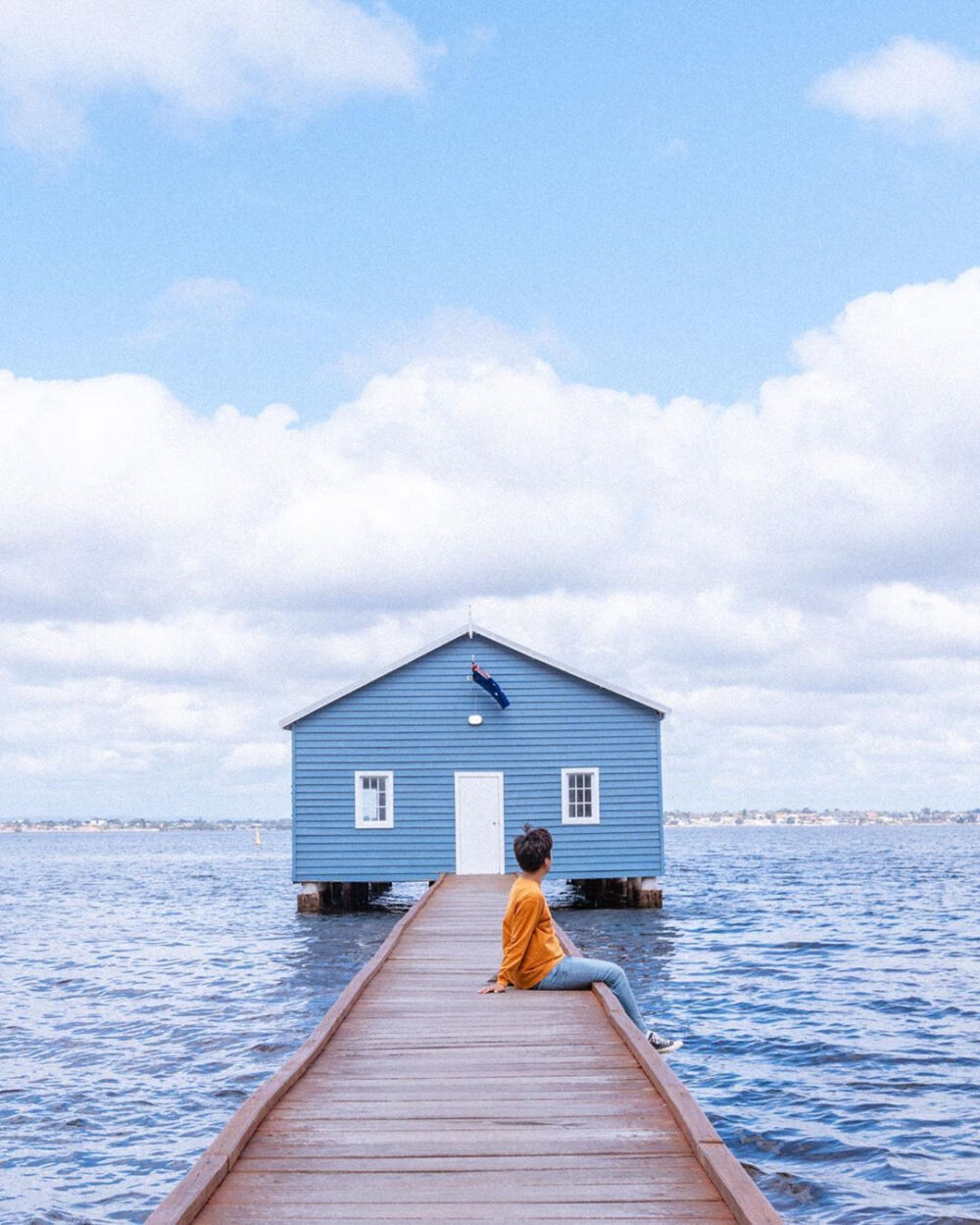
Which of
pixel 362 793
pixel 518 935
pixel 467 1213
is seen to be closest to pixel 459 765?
pixel 362 793

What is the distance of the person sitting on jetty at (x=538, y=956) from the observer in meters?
10.1

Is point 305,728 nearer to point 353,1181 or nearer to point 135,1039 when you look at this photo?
point 135,1039

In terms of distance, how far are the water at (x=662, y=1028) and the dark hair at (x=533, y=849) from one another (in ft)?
9.65

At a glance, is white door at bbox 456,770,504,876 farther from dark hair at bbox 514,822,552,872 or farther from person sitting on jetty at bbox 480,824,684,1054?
dark hair at bbox 514,822,552,872

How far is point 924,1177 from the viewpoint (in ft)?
32.3

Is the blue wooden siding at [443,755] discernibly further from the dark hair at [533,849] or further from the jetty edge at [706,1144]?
the jetty edge at [706,1144]

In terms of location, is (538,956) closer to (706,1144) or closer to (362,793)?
(706,1144)

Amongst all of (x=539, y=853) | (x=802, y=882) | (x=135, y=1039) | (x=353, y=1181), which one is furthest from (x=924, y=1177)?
(x=802, y=882)

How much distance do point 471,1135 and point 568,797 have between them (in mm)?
22452

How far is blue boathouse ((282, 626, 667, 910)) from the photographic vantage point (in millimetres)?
28531

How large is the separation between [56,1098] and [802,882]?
146ft

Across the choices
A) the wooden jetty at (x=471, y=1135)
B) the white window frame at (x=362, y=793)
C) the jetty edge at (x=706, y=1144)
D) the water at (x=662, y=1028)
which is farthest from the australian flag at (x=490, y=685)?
the jetty edge at (x=706, y=1144)

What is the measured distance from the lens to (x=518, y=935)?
1059 cm

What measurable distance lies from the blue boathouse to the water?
202 cm
